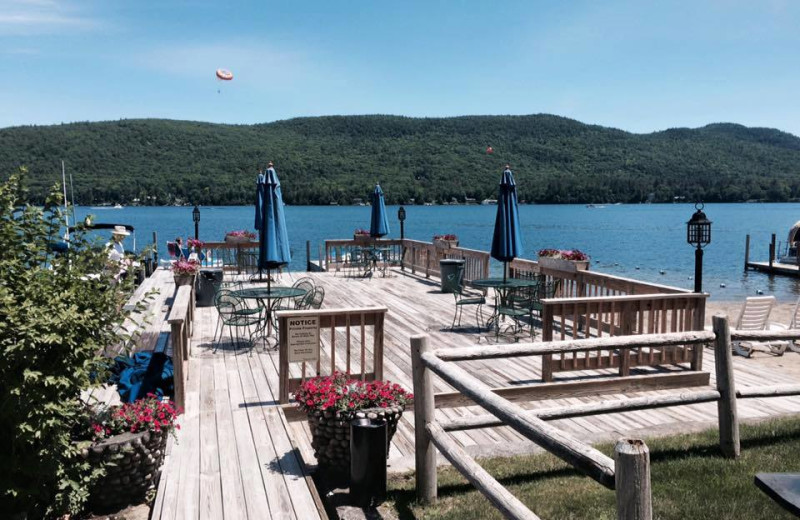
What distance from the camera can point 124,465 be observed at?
4188 millimetres

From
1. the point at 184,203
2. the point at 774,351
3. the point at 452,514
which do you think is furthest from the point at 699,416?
the point at 184,203

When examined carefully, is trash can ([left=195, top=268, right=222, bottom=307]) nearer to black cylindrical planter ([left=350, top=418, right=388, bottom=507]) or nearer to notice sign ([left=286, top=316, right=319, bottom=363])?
notice sign ([left=286, top=316, right=319, bottom=363])

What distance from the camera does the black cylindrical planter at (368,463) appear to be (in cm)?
420

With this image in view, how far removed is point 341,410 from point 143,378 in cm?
281

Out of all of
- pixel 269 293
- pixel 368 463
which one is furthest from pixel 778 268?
pixel 368 463

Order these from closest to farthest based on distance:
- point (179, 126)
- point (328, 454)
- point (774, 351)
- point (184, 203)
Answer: point (328, 454), point (774, 351), point (184, 203), point (179, 126)

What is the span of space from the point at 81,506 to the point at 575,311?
5015 millimetres

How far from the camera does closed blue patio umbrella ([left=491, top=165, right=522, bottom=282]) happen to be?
1013 centimetres

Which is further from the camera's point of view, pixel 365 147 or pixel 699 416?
pixel 365 147

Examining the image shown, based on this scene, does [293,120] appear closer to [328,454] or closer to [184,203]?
[184,203]

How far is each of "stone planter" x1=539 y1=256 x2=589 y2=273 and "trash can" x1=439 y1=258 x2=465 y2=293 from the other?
2.51 m

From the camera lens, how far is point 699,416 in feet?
20.2

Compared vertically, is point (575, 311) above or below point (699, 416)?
above

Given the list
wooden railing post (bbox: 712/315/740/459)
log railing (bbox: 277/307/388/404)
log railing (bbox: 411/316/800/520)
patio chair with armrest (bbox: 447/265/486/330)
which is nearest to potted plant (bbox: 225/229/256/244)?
patio chair with armrest (bbox: 447/265/486/330)
